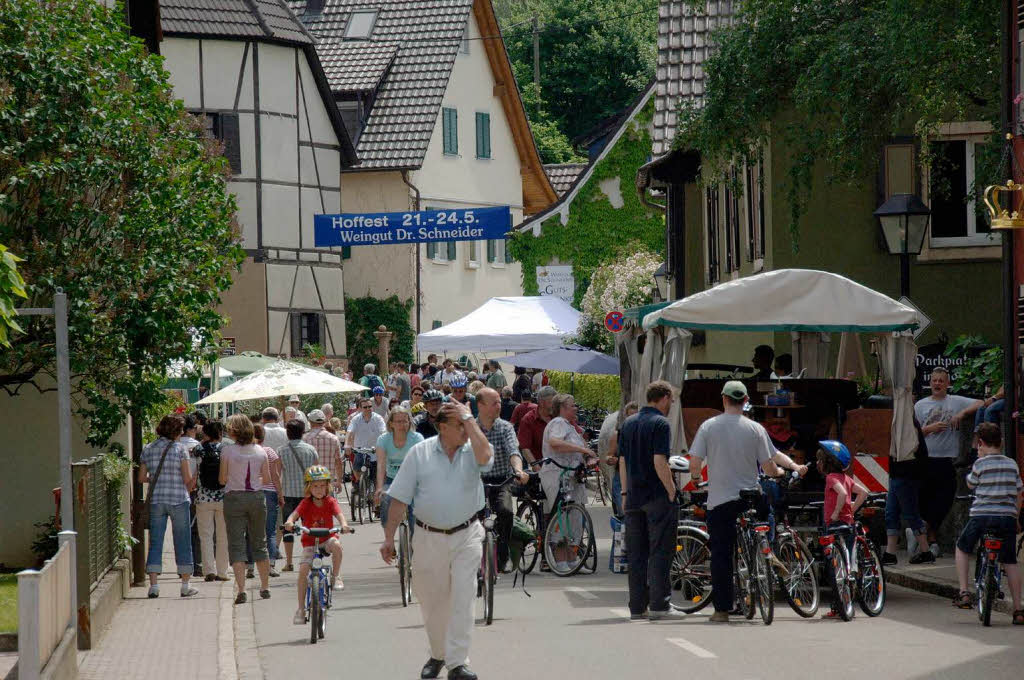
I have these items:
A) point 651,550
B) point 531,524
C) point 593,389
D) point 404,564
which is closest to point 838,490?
point 651,550

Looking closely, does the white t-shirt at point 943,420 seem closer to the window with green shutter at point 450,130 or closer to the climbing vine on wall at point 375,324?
the climbing vine on wall at point 375,324

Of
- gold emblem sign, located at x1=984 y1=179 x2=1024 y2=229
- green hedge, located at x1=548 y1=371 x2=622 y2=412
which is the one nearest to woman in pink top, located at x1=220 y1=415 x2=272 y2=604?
gold emblem sign, located at x1=984 y1=179 x2=1024 y2=229

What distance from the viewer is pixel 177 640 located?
1395 centimetres

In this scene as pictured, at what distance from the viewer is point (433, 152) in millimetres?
54250

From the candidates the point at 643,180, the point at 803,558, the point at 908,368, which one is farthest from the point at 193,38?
the point at 803,558

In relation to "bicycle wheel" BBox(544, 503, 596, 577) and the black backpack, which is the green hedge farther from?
the black backpack

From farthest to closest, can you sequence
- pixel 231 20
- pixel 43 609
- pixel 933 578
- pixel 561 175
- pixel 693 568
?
pixel 561 175 < pixel 231 20 < pixel 933 578 < pixel 693 568 < pixel 43 609

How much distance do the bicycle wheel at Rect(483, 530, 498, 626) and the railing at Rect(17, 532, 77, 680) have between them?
11.5 ft

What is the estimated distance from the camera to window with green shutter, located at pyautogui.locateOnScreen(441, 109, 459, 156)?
180ft

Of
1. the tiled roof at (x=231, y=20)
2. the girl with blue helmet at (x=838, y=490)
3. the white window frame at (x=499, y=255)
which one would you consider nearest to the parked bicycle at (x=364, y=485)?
the girl with blue helmet at (x=838, y=490)

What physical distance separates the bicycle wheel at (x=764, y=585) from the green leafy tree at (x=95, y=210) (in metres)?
6.68

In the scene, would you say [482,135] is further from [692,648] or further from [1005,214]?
[692,648]

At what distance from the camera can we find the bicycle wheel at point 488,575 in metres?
13.9

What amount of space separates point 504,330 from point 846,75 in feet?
55.6
